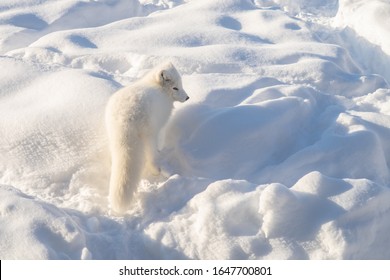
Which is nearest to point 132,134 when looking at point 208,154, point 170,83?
point 208,154

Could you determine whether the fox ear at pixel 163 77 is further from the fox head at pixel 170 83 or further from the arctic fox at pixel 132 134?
the arctic fox at pixel 132 134

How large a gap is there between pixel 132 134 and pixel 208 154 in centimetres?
70

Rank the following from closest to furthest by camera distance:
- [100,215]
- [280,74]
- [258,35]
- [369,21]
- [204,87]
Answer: [100,215] → [204,87] → [280,74] → [258,35] → [369,21]

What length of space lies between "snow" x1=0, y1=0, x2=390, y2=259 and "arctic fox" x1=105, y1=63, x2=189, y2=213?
16cm

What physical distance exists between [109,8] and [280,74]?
4074 millimetres

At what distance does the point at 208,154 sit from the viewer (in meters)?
3.84

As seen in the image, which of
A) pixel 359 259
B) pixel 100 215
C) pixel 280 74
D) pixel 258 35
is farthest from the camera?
pixel 258 35

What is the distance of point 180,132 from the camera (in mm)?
4086

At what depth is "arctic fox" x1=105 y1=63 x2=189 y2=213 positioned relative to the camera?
3.32 m

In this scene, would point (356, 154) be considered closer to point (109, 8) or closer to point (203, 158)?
point (203, 158)

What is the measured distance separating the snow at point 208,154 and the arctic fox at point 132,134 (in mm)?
164

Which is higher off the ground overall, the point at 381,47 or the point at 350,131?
the point at 350,131

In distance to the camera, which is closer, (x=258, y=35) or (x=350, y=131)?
(x=350, y=131)

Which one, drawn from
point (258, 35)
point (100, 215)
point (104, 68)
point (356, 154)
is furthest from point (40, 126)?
point (258, 35)
